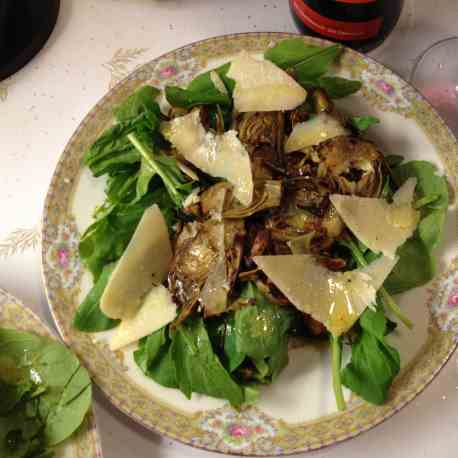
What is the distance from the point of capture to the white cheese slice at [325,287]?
897 mm

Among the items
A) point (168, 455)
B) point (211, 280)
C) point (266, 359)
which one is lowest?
point (168, 455)

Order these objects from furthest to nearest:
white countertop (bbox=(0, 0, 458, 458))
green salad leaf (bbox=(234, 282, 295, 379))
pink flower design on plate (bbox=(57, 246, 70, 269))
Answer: white countertop (bbox=(0, 0, 458, 458)) < pink flower design on plate (bbox=(57, 246, 70, 269)) < green salad leaf (bbox=(234, 282, 295, 379))

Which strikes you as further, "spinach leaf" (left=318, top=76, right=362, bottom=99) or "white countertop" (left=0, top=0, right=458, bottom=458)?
"white countertop" (left=0, top=0, right=458, bottom=458)

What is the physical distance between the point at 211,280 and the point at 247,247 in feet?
0.24

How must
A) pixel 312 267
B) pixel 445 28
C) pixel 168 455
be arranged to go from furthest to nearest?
1. pixel 445 28
2. pixel 168 455
3. pixel 312 267

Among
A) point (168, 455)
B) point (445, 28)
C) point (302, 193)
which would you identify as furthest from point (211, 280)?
point (445, 28)

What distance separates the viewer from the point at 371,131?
3.42 ft

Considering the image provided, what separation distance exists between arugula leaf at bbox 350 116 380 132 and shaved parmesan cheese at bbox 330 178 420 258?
0.43 feet

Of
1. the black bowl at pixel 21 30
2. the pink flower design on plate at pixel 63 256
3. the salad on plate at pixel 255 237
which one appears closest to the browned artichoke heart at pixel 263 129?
the salad on plate at pixel 255 237

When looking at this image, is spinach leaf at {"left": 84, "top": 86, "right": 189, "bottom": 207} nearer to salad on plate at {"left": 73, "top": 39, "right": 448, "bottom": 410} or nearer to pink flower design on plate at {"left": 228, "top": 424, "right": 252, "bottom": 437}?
salad on plate at {"left": 73, "top": 39, "right": 448, "bottom": 410}

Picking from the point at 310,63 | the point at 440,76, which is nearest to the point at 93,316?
the point at 310,63

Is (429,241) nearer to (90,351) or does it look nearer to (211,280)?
(211,280)

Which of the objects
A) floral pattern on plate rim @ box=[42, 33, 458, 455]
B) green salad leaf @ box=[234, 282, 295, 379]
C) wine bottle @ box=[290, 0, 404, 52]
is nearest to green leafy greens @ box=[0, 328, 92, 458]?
floral pattern on plate rim @ box=[42, 33, 458, 455]

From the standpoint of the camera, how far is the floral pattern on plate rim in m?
0.93
